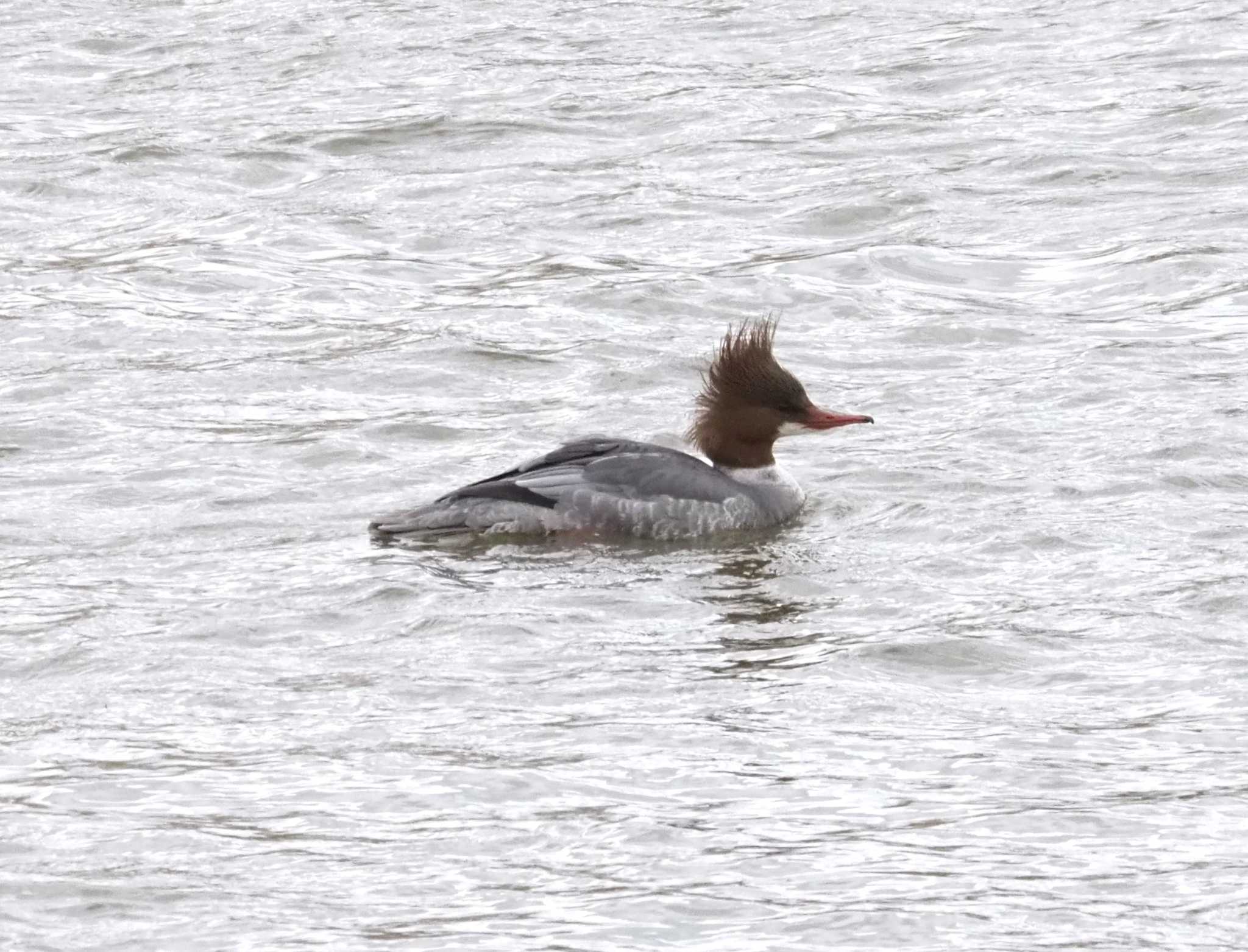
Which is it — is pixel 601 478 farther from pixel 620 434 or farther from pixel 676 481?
pixel 620 434

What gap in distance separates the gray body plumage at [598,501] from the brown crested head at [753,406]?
0.29 m

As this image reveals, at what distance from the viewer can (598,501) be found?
1088 cm

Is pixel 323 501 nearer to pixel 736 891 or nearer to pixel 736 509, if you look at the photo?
pixel 736 509

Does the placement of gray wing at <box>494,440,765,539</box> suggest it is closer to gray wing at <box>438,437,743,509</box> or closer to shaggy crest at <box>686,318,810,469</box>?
gray wing at <box>438,437,743,509</box>

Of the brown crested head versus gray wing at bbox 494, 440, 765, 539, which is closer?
gray wing at bbox 494, 440, 765, 539

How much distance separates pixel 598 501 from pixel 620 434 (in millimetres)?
1895

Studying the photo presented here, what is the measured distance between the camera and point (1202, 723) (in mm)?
8336

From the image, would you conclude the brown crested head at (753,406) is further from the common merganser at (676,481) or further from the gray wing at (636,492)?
the gray wing at (636,492)

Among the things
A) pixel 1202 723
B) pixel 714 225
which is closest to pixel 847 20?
pixel 714 225

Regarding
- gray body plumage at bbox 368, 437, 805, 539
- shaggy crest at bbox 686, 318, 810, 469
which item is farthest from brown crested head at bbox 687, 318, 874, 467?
gray body plumage at bbox 368, 437, 805, 539

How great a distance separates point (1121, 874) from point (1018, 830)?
41 cm

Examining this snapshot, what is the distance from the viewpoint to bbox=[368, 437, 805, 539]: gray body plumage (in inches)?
424

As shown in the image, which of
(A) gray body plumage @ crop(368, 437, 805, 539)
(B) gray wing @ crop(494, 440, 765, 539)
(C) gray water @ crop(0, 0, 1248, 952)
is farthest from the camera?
(B) gray wing @ crop(494, 440, 765, 539)

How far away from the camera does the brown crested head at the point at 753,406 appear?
11.4 m
